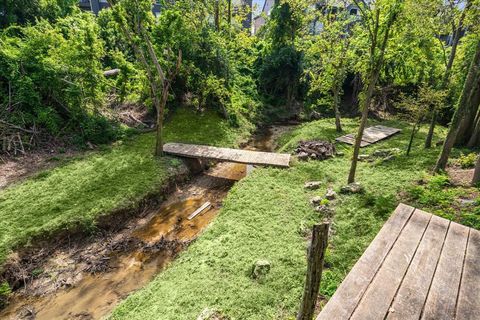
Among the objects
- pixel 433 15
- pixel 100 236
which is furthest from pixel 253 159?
pixel 433 15

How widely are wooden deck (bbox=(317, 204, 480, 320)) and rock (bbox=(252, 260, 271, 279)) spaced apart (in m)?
2.39

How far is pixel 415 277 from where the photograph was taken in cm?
291

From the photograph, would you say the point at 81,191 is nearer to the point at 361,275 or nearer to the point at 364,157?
the point at 361,275

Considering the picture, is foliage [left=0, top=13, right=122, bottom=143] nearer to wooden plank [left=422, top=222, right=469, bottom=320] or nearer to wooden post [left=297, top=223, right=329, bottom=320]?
wooden post [left=297, top=223, right=329, bottom=320]

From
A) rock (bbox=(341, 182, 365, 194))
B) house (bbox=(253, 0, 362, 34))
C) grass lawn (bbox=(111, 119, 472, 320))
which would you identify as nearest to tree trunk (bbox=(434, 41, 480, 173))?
grass lawn (bbox=(111, 119, 472, 320))

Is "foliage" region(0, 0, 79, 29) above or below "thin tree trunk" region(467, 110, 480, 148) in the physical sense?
above

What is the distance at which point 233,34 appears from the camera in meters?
16.7

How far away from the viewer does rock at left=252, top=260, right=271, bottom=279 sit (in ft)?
16.7

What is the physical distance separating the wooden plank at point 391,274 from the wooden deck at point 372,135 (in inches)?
347

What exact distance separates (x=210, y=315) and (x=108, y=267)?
3520 mm

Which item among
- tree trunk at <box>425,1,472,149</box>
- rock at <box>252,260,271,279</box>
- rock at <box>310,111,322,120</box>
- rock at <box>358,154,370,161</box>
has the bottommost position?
rock at <box>252,260,271,279</box>

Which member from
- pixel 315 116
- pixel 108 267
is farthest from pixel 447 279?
pixel 315 116

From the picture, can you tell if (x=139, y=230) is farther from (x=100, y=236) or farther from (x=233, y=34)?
(x=233, y=34)

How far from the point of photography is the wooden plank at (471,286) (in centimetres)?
252
